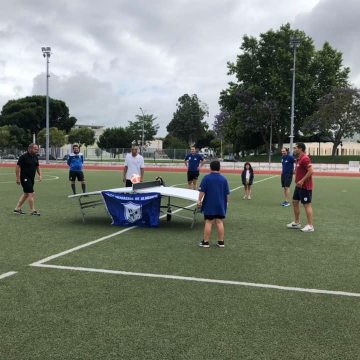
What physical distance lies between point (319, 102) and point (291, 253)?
2117 inches

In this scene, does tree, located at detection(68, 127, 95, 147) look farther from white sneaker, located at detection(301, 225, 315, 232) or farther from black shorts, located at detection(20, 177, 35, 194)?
white sneaker, located at detection(301, 225, 315, 232)

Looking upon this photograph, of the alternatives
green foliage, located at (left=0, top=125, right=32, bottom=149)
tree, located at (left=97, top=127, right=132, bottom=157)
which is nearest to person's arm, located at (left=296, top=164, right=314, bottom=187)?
green foliage, located at (left=0, top=125, right=32, bottom=149)

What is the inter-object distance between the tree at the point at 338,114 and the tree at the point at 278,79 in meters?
4.36

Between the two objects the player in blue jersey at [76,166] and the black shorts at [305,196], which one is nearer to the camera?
the black shorts at [305,196]

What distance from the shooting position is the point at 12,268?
20.6 feet

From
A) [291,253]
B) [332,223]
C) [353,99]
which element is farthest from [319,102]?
[291,253]

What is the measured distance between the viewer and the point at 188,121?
123562 mm

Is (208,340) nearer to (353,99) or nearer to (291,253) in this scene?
(291,253)

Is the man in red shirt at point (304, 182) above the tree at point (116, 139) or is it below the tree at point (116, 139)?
below

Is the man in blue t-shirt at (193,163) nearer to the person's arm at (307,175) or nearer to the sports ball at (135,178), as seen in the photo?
the sports ball at (135,178)

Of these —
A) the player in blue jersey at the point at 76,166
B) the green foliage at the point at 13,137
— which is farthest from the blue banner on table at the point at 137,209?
the green foliage at the point at 13,137

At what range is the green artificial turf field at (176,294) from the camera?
390 cm

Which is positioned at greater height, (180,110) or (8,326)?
(180,110)

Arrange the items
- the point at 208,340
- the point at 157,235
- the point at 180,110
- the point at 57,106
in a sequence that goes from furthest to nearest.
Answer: the point at 180,110, the point at 57,106, the point at 157,235, the point at 208,340
